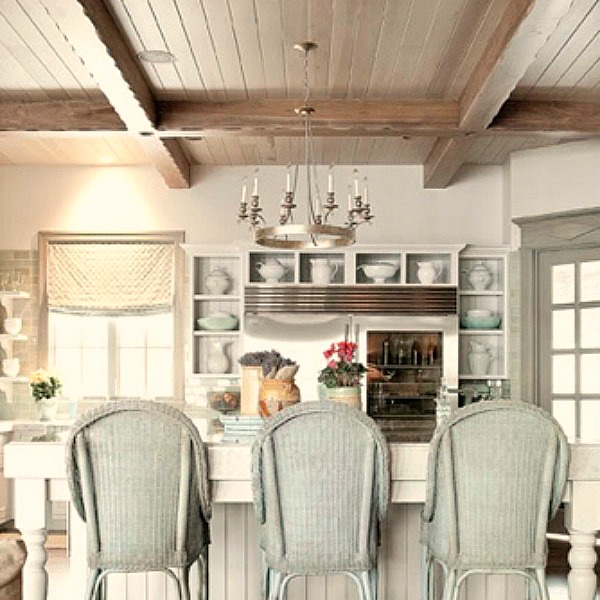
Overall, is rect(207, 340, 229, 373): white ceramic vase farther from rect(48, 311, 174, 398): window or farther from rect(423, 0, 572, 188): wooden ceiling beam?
rect(423, 0, 572, 188): wooden ceiling beam

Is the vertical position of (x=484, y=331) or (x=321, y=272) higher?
(x=321, y=272)

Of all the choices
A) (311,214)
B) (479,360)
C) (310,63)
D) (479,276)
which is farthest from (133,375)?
(310,63)

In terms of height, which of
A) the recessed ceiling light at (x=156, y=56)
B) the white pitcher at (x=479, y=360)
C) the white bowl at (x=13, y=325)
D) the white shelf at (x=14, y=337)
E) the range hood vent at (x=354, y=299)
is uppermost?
the recessed ceiling light at (x=156, y=56)

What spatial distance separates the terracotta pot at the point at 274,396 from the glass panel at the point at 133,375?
422cm

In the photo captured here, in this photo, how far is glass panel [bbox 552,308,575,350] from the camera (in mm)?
7250

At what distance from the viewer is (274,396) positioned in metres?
4.06

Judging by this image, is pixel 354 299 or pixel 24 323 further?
pixel 24 323

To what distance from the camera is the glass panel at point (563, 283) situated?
285 inches

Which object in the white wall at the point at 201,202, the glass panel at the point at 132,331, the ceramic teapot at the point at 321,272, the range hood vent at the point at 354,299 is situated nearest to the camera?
the range hood vent at the point at 354,299

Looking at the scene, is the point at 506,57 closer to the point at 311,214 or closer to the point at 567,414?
the point at 311,214

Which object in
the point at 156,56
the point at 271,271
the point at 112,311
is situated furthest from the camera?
the point at 112,311

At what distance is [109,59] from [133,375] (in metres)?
4.00

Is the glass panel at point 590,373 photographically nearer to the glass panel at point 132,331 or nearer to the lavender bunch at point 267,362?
the glass panel at point 132,331

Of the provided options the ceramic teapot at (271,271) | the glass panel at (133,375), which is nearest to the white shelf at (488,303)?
the ceramic teapot at (271,271)
